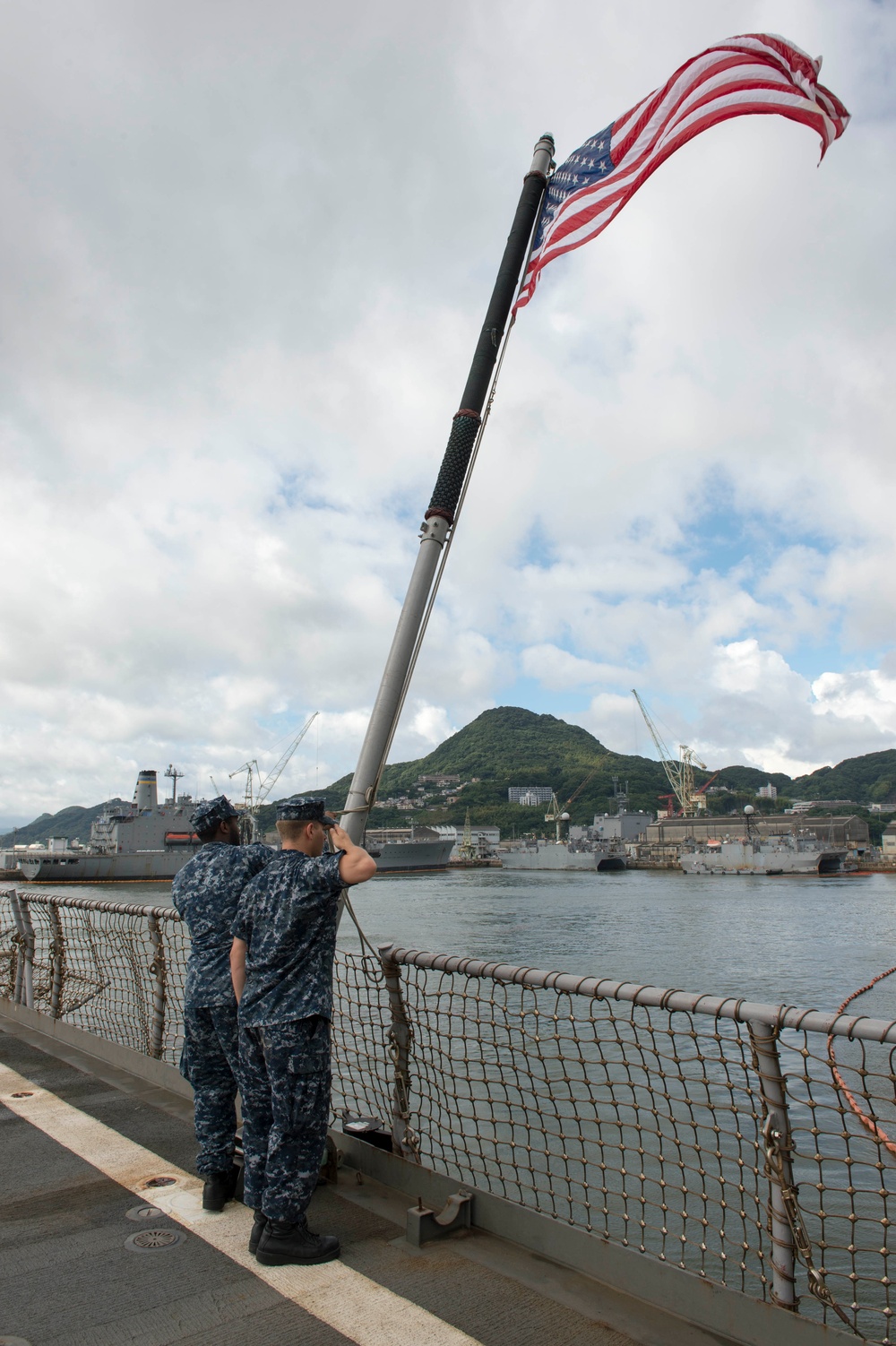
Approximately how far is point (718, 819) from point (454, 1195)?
123 meters

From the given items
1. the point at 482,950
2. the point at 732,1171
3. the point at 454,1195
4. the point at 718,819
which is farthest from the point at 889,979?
the point at 718,819

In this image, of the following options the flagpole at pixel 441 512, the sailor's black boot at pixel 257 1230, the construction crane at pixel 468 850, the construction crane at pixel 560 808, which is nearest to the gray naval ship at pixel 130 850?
the construction crane at pixel 468 850

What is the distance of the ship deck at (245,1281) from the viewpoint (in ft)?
7.65

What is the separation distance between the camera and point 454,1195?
9.73ft

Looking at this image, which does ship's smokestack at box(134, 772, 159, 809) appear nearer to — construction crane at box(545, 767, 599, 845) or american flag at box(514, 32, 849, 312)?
construction crane at box(545, 767, 599, 845)

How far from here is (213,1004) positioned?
322 centimetres

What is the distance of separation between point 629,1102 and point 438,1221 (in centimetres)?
424

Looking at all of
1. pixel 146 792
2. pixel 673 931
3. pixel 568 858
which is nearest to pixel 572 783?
pixel 568 858

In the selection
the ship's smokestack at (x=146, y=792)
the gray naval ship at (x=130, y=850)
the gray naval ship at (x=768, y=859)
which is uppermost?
the ship's smokestack at (x=146, y=792)

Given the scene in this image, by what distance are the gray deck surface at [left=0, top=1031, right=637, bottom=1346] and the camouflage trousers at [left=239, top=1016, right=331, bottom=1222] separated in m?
0.24

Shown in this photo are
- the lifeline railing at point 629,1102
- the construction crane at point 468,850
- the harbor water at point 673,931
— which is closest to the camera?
the lifeline railing at point 629,1102

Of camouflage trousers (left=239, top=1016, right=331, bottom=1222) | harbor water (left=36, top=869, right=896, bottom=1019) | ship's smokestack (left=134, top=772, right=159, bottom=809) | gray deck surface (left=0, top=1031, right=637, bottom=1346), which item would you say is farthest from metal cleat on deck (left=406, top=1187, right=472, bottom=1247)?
ship's smokestack (left=134, top=772, right=159, bottom=809)

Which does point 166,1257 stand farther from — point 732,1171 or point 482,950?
point 482,950

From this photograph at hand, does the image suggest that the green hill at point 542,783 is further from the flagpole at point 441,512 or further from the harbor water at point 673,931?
the flagpole at point 441,512
